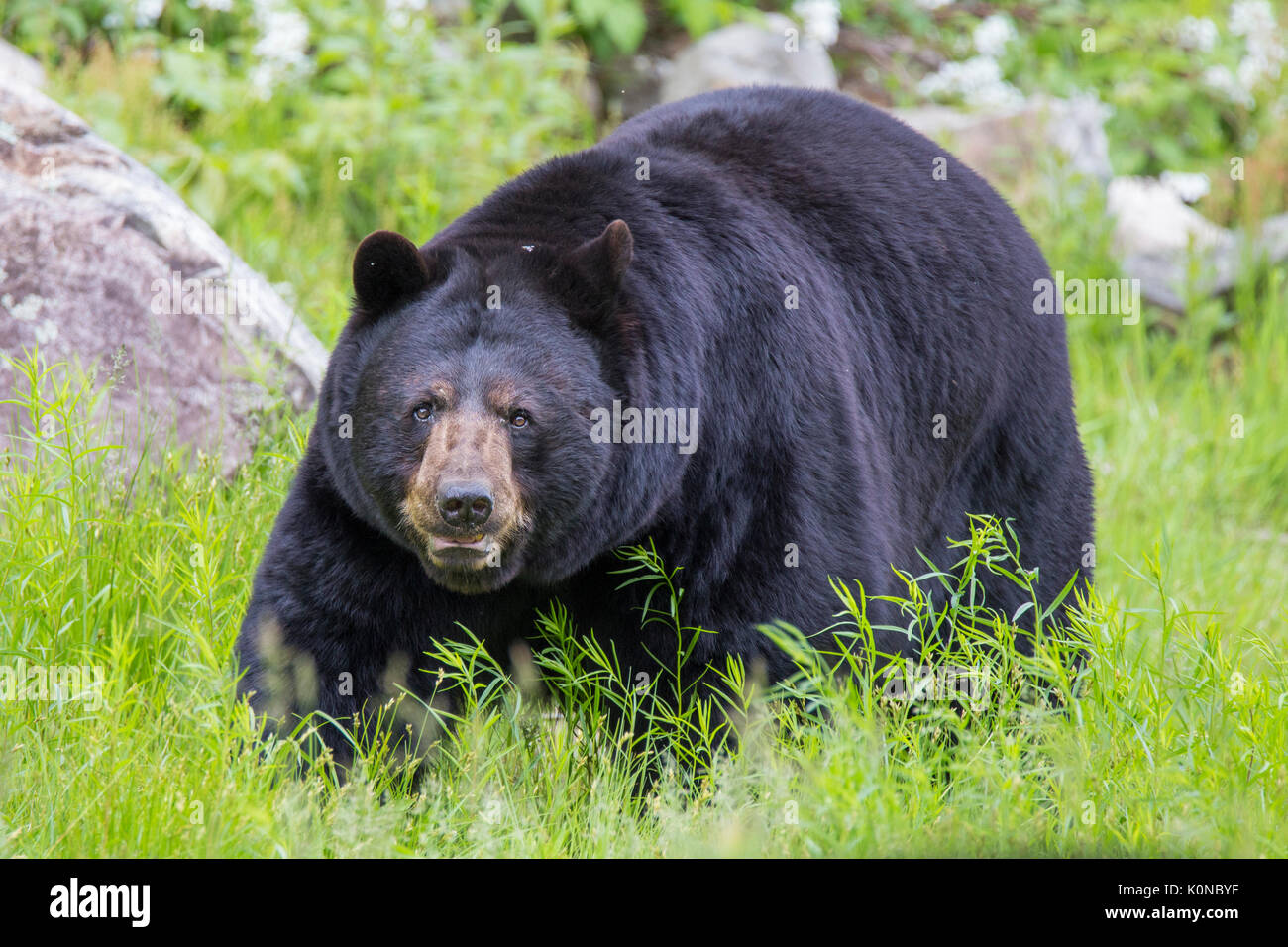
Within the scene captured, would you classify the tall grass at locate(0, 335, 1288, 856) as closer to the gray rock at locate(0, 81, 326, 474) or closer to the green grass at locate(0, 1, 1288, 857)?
the green grass at locate(0, 1, 1288, 857)

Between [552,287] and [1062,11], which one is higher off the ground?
[1062,11]

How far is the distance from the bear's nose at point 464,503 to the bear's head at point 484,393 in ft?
0.09

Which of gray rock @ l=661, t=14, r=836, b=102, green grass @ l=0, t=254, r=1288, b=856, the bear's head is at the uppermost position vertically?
gray rock @ l=661, t=14, r=836, b=102

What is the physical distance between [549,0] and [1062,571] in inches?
203

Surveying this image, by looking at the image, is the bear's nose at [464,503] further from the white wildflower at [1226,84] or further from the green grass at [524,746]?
the white wildflower at [1226,84]

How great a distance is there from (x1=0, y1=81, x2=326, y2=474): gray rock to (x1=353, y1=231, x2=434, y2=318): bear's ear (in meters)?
1.37

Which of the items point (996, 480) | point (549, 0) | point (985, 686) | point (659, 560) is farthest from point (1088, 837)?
point (549, 0)

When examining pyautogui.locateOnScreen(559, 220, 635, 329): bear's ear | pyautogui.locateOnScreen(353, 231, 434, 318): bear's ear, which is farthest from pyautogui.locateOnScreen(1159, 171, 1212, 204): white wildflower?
pyautogui.locateOnScreen(353, 231, 434, 318): bear's ear

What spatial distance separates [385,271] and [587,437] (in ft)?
2.02

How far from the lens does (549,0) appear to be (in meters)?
8.39

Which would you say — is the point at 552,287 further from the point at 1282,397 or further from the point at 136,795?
the point at 1282,397

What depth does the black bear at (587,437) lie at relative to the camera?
3.39 metres

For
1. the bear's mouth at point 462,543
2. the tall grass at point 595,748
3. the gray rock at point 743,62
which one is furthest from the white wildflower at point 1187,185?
the bear's mouth at point 462,543

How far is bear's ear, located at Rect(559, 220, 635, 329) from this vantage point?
342 cm
